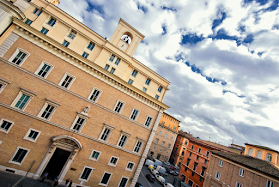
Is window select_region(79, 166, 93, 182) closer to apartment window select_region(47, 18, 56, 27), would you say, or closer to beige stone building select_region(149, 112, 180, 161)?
apartment window select_region(47, 18, 56, 27)

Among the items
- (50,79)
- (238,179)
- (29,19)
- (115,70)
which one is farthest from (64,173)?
(238,179)

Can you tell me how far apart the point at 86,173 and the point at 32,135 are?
9856 mm

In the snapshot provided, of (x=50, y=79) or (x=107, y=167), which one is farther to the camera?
(x=107, y=167)

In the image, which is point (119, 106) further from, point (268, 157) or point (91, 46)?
point (268, 157)

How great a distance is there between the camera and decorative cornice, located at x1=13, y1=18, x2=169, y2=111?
1759 cm

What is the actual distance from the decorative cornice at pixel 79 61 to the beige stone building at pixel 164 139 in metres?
35.8

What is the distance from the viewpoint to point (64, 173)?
17938mm

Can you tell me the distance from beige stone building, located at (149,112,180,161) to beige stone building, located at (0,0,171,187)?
34.8 m

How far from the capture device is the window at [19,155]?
53.0 feet

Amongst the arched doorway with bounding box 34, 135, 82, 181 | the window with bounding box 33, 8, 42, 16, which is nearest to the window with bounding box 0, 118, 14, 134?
the arched doorway with bounding box 34, 135, 82, 181

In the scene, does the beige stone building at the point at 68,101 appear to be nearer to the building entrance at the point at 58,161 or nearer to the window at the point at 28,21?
the building entrance at the point at 58,161

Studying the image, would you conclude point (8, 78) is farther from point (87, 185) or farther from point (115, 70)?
point (87, 185)

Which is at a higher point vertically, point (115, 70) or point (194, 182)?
point (115, 70)

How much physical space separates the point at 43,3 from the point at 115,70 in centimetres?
1657
